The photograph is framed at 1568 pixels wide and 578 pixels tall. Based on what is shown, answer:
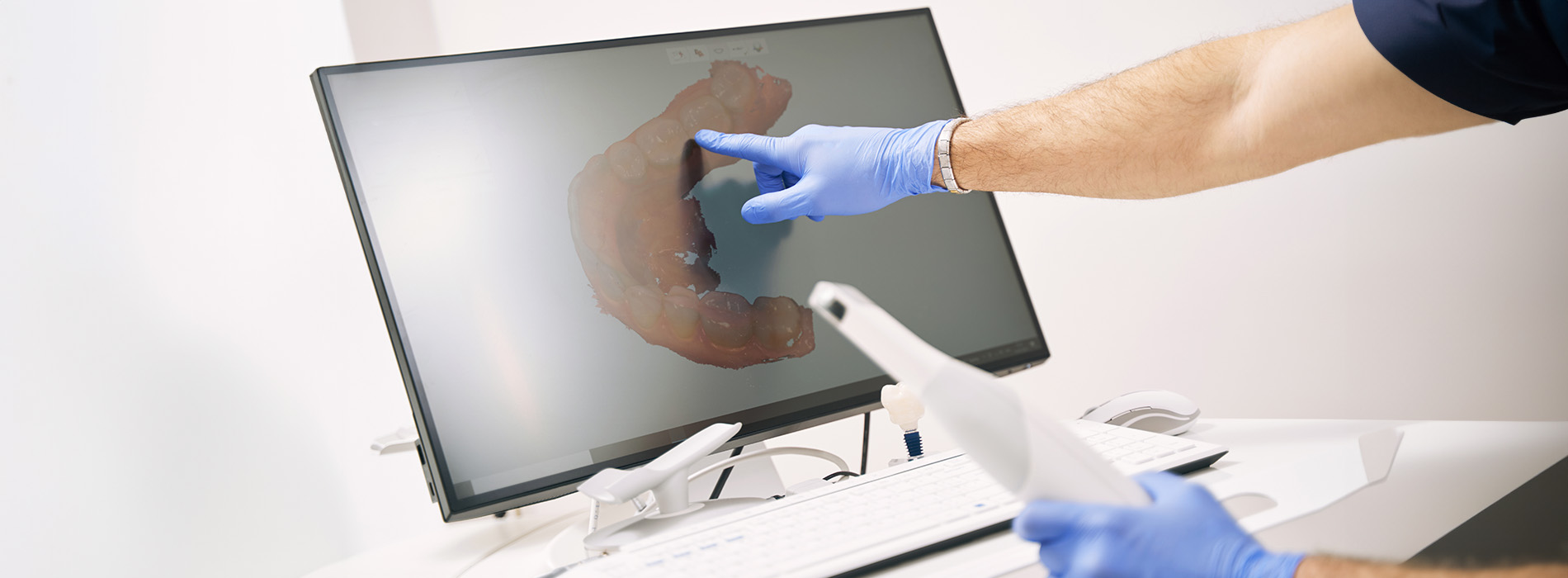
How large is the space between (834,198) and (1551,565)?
0.71 m

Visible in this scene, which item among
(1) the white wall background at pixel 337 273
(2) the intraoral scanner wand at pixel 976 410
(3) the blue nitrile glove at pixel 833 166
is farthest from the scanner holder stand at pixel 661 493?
(1) the white wall background at pixel 337 273

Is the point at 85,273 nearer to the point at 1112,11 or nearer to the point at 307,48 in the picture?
the point at 307,48

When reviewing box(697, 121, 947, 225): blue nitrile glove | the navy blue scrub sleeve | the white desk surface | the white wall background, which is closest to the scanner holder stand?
the white desk surface

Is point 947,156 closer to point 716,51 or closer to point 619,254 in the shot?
point 716,51

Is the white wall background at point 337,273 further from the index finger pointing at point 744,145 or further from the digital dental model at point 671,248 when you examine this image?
the index finger pointing at point 744,145

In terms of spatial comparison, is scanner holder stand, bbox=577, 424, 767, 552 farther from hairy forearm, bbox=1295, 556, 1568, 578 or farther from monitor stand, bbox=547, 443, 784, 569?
hairy forearm, bbox=1295, 556, 1568, 578

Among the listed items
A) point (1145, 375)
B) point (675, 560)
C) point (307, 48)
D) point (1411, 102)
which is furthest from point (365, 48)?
point (1145, 375)

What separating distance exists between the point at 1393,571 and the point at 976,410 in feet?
0.94

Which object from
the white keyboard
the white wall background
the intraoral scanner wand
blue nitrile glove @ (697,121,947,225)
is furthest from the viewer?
blue nitrile glove @ (697,121,947,225)

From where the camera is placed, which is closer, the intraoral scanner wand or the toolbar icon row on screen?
the intraoral scanner wand

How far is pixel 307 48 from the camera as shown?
49.5 inches

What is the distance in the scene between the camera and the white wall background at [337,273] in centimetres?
81

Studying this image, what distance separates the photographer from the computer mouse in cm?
85

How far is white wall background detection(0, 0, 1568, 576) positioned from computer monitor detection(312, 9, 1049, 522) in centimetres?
33
